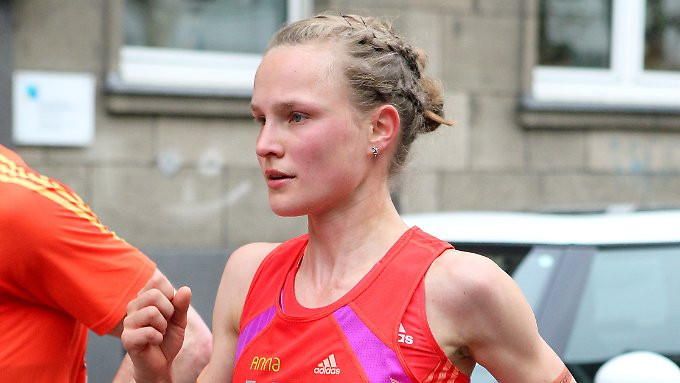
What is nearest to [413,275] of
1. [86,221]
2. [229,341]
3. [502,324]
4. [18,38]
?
[502,324]

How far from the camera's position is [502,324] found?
206 centimetres

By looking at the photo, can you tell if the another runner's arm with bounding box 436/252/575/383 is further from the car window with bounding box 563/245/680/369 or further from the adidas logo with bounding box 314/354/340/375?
the car window with bounding box 563/245/680/369

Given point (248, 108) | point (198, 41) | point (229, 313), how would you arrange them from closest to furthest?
point (229, 313)
point (248, 108)
point (198, 41)

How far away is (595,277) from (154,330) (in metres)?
1.85

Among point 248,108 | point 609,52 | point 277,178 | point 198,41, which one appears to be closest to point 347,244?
point 277,178

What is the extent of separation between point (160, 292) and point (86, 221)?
484mm

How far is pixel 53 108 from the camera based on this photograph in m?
7.29

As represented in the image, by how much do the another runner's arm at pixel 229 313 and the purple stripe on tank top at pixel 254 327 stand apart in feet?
0.40

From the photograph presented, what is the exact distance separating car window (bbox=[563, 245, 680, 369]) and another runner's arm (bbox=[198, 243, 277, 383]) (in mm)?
1361

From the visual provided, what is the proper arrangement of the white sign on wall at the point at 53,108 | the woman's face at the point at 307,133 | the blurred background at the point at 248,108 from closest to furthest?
the woman's face at the point at 307,133, the white sign on wall at the point at 53,108, the blurred background at the point at 248,108

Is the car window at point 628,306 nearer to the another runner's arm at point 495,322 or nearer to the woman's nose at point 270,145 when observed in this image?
the another runner's arm at point 495,322

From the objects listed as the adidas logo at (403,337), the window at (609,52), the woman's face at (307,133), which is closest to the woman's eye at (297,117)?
the woman's face at (307,133)

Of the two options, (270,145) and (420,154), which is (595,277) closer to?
(270,145)

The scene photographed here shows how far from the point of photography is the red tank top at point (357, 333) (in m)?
2.00
